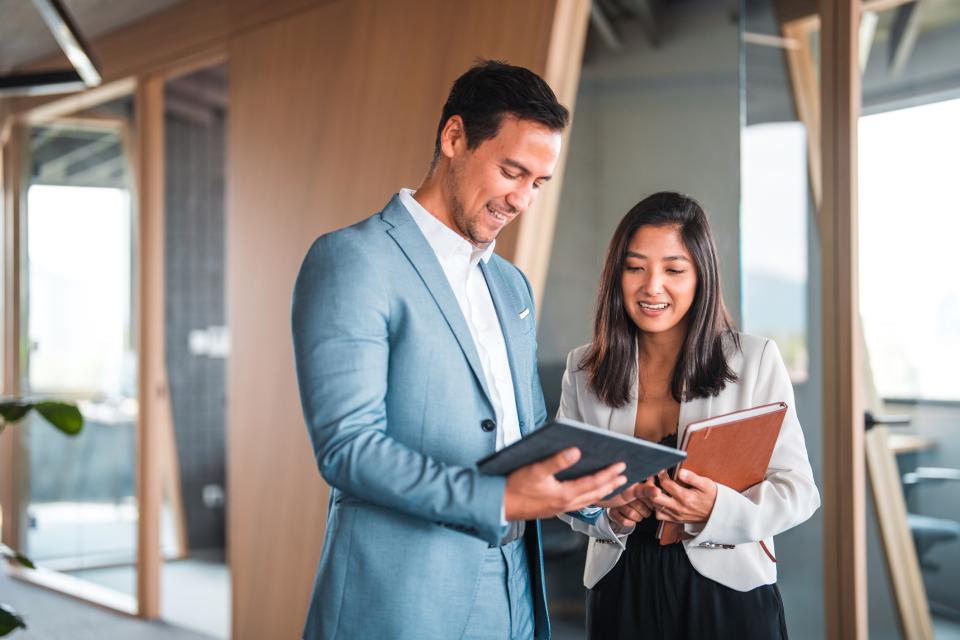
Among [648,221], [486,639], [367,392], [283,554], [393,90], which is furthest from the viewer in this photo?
[283,554]

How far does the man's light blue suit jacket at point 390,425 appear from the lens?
1.32m

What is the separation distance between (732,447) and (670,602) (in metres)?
0.34

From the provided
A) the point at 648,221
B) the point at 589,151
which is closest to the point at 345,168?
the point at 589,151

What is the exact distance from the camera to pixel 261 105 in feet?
12.0

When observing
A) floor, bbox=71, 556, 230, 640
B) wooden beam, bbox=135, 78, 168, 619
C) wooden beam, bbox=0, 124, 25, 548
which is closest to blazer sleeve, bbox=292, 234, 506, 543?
floor, bbox=71, 556, 230, 640

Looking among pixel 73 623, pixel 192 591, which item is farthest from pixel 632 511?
pixel 192 591

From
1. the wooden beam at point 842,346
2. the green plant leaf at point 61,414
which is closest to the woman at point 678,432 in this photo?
the wooden beam at point 842,346

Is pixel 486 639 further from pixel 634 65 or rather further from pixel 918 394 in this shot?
pixel 634 65

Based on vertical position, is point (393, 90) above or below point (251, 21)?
below

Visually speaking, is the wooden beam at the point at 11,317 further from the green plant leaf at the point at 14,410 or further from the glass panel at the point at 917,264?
the glass panel at the point at 917,264

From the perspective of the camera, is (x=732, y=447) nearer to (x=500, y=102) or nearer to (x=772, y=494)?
(x=772, y=494)

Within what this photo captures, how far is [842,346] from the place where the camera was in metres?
2.39

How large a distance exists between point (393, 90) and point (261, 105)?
0.80 m

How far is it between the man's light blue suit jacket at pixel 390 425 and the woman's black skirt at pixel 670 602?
13.2 inches
